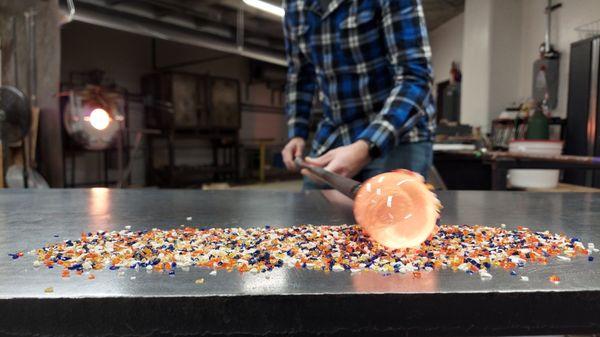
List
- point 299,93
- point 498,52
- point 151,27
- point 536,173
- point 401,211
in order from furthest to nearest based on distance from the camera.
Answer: point 151,27, point 498,52, point 536,173, point 299,93, point 401,211

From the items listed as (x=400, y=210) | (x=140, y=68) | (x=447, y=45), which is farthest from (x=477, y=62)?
(x=140, y=68)

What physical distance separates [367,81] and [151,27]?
4.88 meters

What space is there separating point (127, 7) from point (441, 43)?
5051 mm

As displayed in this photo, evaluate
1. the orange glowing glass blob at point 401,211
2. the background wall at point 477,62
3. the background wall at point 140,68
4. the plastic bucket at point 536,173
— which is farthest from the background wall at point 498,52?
the background wall at point 140,68

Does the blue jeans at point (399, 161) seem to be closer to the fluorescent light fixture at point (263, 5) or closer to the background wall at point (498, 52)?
the fluorescent light fixture at point (263, 5)

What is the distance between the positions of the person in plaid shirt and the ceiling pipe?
3016 millimetres

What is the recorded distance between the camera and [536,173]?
2967 millimetres

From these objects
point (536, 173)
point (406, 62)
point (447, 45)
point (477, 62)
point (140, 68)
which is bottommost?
point (536, 173)

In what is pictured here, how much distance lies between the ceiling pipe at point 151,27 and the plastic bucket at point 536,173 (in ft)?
12.0

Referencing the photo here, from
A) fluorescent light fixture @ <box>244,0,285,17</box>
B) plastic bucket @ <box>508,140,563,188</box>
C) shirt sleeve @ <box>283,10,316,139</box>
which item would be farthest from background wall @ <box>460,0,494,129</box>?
shirt sleeve @ <box>283,10,316,139</box>

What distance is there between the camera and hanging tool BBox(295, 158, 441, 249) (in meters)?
0.55

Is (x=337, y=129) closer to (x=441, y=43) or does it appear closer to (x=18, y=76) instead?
(x=18, y=76)

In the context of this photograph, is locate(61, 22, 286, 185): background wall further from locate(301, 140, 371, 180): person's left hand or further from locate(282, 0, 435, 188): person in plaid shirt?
locate(301, 140, 371, 180): person's left hand

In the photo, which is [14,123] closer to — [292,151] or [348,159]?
[292,151]
